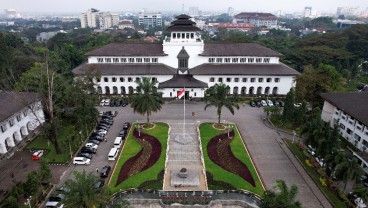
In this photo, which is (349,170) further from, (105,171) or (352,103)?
(105,171)

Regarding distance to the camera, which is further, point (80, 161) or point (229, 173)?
point (80, 161)

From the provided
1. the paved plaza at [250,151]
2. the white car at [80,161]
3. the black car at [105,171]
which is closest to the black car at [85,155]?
the paved plaza at [250,151]

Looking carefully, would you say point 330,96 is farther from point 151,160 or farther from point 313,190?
point 151,160

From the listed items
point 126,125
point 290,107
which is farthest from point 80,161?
point 290,107

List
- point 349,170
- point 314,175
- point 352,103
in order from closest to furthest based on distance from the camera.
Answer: point 349,170
point 314,175
point 352,103

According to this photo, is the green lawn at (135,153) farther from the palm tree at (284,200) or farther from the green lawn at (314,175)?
the green lawn at (314,175)

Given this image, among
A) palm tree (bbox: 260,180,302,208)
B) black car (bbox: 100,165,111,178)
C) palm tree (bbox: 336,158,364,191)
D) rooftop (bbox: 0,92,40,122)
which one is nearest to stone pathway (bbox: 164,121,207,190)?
black car (bbox: 100,165,111,178)
